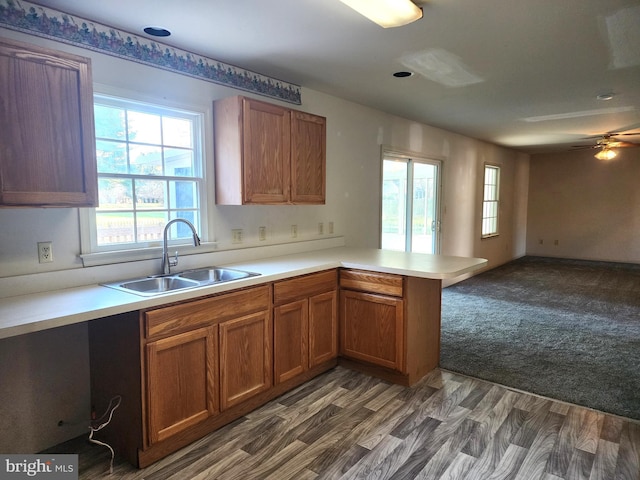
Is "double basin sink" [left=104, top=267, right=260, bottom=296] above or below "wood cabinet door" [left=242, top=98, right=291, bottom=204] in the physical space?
below

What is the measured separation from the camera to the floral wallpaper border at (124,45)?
2.05 metres

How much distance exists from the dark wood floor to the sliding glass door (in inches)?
97.3

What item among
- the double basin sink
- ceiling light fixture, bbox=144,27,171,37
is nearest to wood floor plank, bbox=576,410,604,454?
the double basin sink

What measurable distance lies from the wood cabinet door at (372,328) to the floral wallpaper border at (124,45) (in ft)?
5.84

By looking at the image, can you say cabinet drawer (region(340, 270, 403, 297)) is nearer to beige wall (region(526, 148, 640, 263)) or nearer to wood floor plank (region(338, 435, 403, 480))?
wood floor plank (region(338, 435, 403, 480))

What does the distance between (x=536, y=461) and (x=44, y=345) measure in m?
2.64

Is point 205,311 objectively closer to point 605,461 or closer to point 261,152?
point 261,152

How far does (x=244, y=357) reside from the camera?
8.24 feet

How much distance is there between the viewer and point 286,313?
9.12ft

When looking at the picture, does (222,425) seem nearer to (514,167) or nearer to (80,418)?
(80,418)

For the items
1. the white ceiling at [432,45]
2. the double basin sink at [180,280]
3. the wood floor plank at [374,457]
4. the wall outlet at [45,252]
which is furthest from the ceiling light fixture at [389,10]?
the wood floor plank at [374,457]

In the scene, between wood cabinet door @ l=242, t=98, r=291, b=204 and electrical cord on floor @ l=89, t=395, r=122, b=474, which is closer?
electrical cord on floor @ l=89, t=395, r=122, b=474

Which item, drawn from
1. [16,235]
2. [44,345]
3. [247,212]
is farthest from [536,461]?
[16,235]

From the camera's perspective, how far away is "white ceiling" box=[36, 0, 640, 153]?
215 cm
